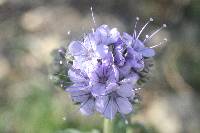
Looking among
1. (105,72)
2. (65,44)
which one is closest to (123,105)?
(105,72)

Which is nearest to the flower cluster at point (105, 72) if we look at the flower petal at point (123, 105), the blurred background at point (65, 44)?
the flower petal at point (123, 105)

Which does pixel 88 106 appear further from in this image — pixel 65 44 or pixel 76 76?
pixel 65 44

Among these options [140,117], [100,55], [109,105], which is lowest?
[140,117]

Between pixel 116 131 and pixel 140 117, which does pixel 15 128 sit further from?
pixel 116 131

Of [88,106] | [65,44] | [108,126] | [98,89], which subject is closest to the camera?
[98,89]

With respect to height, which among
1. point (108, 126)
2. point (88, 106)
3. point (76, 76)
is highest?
point (76, 76)

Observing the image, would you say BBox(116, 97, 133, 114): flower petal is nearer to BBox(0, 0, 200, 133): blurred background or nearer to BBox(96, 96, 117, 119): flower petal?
BBox(96, 96, 117, 119): flower petal

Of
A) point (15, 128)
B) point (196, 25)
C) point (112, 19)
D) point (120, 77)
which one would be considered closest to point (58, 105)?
point (15, 128)

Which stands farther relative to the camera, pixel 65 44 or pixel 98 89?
pixel 65 44
